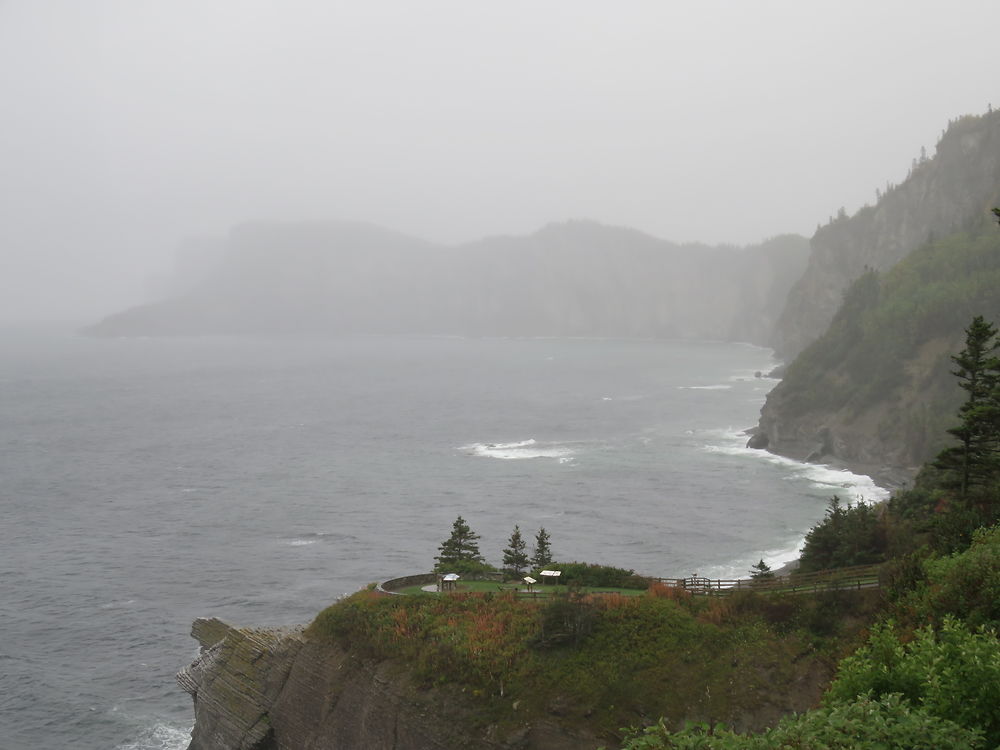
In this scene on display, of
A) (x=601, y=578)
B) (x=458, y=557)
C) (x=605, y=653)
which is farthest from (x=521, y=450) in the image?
(x=605, y=653)

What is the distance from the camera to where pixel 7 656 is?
159 feet

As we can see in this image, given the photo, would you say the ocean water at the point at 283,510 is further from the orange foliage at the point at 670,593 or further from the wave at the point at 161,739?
the orange foliage at the point at 670,593

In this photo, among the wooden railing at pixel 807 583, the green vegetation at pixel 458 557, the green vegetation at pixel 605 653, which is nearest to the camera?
the green vegetation at pixel 605 653

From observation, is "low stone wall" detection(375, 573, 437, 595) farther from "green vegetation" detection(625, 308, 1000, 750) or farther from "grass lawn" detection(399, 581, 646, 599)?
"green vegetation" detection(625, 308, 1000, 750)

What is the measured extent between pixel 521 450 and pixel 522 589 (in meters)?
66.9

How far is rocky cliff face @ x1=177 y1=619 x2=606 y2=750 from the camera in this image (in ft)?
95.5

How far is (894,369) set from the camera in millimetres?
98875

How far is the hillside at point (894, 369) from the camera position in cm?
8969

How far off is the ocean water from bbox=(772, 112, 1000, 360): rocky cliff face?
1911 inches

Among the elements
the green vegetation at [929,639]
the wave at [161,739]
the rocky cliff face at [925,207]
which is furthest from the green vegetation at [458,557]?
the rocky cliff face at [925,207]

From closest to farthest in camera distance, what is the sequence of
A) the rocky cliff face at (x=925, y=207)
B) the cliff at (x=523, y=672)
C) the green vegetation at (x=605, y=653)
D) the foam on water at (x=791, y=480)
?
the cliff at (x=523, y=672)
the green vegetation at (x=605, y=653)
the foam on water at (x=791, y=480)
the rocky cliff face at (x=925, y=207)

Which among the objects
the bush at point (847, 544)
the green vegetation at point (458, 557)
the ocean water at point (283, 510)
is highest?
the bush at point (847, 544)

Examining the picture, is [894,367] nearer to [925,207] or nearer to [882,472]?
[882,472]

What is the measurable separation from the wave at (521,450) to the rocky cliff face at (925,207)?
59.2m
